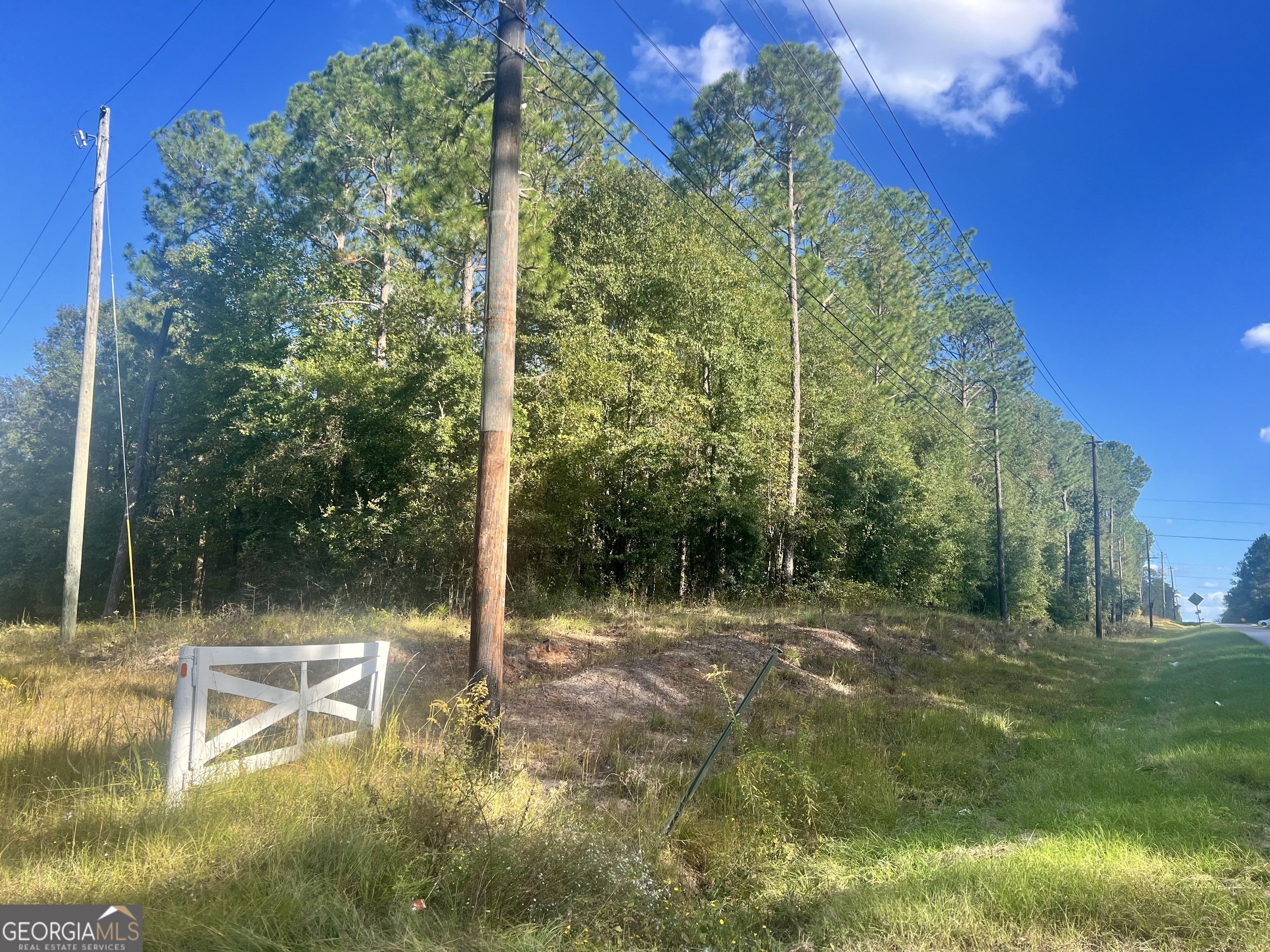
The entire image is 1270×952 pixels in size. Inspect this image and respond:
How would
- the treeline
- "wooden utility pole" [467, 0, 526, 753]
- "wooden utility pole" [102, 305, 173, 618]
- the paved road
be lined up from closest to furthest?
"wooden utility pole" [467, 0, 526, 753]
the treeline
"wooden utility pole" [102, 305, 173, 618]
the paved road

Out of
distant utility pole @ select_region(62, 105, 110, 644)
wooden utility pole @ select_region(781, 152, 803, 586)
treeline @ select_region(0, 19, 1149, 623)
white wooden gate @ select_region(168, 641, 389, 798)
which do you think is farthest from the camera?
wooden utility pole @ select_region(781, 152, 803, 586)

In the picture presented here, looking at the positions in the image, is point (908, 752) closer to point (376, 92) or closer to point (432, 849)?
point (432, 849)

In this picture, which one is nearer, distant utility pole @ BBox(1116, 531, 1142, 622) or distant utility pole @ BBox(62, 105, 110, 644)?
distant utility pole @ BBox(62, 105, 110, 644)

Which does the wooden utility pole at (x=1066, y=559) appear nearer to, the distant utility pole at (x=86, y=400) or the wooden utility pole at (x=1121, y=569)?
the wooden utility pole at (x=1121, y=569)

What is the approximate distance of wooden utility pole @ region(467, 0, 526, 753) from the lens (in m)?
5.38

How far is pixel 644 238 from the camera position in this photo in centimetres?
2138

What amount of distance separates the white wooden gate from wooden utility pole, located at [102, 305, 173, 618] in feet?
75.7

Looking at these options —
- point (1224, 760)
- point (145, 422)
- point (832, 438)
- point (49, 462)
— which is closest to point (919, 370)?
point (832, 438)

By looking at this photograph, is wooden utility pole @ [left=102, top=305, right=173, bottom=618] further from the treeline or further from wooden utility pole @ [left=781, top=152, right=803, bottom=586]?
wooden utility pole @ [left=781, top=152, right=803, bottom=586]

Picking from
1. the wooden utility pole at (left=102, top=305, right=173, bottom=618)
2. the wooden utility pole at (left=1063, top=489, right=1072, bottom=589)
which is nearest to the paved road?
the wooden utility pole at (left=1063, top=489, right=1072, bottom=589)

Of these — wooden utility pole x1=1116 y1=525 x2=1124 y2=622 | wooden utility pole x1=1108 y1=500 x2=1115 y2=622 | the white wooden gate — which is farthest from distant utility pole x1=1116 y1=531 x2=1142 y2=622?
the white wooden gate

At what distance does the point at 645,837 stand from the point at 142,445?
26.3 metres

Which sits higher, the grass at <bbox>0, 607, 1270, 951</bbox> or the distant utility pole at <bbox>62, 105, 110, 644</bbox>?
the distant utility pole at <bbox>62, 105, 110, 644</bbox>

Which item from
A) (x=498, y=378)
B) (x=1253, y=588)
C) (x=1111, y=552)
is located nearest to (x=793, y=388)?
(x=498, y=378)
